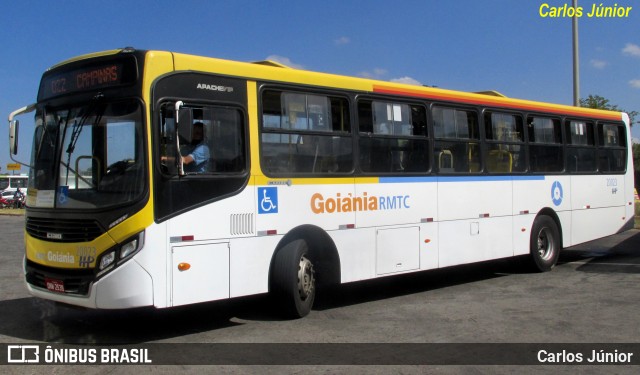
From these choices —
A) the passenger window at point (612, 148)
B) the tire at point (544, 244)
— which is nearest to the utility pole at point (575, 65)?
the passenger window at point (612, 148)

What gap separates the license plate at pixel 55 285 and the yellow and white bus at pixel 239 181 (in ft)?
0.06

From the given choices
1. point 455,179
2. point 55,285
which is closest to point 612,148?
point 455,179

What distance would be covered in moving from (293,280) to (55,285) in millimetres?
2681

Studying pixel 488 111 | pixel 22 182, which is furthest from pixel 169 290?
pixel 22 182

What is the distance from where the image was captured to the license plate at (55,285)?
6.71m

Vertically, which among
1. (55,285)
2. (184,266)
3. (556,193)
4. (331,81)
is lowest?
(55,285)

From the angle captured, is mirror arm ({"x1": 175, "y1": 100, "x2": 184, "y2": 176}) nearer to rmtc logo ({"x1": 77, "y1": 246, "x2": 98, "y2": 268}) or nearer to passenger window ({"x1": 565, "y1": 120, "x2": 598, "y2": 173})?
rmtc logo ({"x1": 77, "y1": 246, "x2": 98, "y2": 268})

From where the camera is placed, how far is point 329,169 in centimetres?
830

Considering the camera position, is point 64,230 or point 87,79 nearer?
point 64,230

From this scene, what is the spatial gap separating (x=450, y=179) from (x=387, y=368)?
194 inches

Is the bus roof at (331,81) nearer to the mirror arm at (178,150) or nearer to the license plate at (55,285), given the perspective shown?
the mirror arm at (178,150)

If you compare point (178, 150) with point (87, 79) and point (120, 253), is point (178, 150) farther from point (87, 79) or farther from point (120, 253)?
point (87, 79)

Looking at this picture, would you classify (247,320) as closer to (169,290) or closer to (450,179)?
(169,290)

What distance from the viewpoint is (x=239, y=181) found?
23.7 ft
